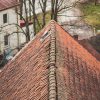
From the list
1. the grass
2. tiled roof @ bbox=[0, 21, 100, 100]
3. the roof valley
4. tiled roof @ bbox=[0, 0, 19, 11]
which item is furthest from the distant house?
the roof valley

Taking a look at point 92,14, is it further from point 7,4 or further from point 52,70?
point 52,70

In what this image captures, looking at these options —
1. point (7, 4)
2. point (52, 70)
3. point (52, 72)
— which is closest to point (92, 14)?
point (7, 4)

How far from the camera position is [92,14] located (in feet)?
148

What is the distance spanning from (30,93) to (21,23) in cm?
2735

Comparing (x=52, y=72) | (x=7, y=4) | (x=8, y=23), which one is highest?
(x=7, y=4)

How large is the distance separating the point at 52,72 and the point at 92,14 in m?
35.2

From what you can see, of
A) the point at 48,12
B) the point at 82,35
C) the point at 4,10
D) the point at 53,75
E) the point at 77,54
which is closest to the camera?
the point at 53,75

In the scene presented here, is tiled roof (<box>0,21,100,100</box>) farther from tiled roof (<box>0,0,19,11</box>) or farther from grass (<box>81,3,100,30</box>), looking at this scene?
grass (<box>81,3,100,30</box>)

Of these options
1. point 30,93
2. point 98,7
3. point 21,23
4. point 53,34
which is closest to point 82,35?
point 21,23

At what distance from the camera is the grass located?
42.8 meters

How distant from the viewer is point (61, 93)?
31.8ft

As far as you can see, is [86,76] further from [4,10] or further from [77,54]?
[4,10]

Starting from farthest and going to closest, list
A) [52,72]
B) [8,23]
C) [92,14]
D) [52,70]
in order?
[92,14] → [8,23] → [52,70] → [52,72]

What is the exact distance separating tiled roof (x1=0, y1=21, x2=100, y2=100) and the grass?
1093 inches
